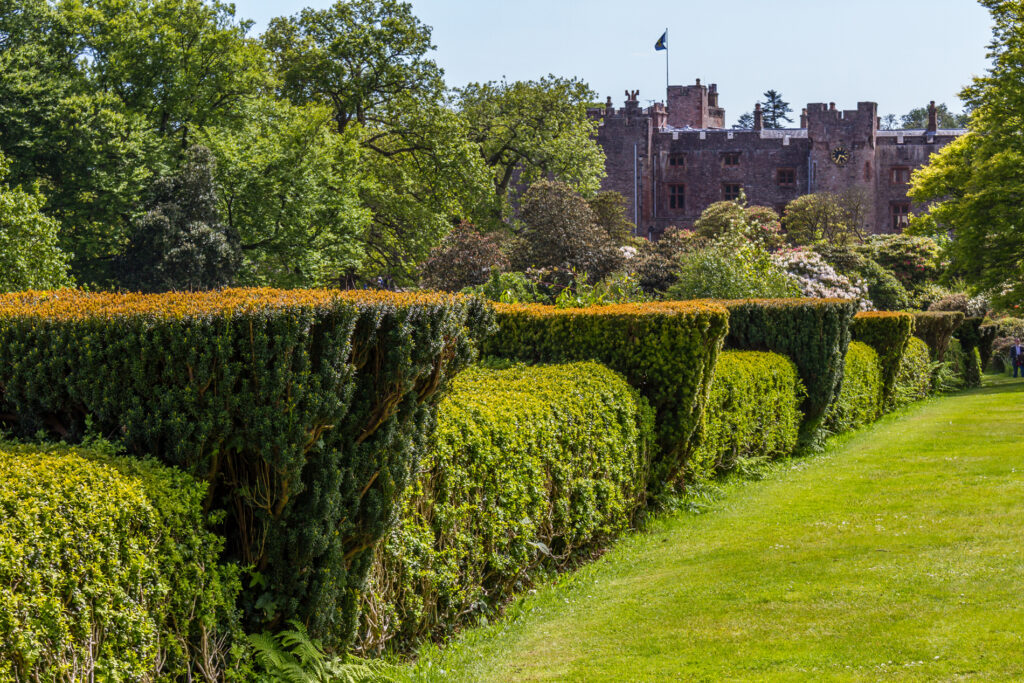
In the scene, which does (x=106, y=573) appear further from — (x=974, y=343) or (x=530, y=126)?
(x=530, y=126)

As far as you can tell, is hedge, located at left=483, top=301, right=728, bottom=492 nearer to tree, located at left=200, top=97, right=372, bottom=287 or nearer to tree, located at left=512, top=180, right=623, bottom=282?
tree, located at left=512, top=180, right=623, bottom=282

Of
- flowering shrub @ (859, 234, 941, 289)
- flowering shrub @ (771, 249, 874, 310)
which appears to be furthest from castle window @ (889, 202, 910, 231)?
flowering shrub @ (771, 249, 874, 310)

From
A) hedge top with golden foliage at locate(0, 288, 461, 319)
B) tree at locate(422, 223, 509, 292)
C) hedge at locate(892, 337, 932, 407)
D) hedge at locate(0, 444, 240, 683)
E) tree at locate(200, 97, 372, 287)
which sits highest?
tree at locate(200, 97, 372, 287)

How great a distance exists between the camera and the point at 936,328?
29.7 metres

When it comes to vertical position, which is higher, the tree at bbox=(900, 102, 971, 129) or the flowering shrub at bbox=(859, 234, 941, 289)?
the tree at bbox=(900, 102, 971, 129)

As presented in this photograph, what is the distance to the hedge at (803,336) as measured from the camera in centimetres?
1559

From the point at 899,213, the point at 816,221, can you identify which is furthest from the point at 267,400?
the point at 899,213

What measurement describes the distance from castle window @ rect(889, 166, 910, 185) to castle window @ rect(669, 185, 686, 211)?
45.0ft

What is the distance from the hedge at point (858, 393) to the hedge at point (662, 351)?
23.6 ft

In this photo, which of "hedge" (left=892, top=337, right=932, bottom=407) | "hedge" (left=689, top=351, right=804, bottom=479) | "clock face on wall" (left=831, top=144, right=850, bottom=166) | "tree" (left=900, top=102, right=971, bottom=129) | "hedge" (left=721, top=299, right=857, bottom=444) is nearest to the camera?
"hedge" (left=689, top=351, right=804, bottom=479)

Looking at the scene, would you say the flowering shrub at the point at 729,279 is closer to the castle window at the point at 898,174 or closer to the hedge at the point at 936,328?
the hedge at the point at 936,328

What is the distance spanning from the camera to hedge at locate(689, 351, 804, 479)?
Answer: 471 inches

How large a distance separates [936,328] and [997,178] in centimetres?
746

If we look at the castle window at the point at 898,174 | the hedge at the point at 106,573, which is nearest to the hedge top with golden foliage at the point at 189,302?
the hedge at the point at 106,573
